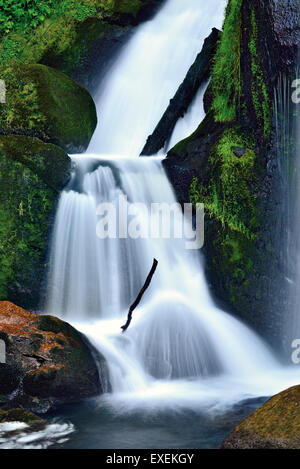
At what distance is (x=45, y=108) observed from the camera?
938cm

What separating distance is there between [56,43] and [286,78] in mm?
6712

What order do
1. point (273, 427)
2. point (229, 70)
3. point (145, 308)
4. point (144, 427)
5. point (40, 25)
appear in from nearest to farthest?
point (273, 427)
point (144, 427)
point (145, 308)
point (229, 70)
point (40, 25)

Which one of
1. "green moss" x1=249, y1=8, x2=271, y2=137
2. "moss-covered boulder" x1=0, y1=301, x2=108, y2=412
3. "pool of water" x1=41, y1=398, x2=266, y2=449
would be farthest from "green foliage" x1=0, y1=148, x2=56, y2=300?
"green moss" x1=249, y1=8, x2=271, y2=137

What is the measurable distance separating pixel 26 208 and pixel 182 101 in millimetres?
4472

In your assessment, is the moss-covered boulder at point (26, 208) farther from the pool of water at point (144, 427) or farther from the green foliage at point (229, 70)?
the green foliage at point (229, 70)

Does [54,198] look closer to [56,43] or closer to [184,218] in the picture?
[184,218]

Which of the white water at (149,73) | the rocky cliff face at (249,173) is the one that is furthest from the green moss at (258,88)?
the white water at (149,73)

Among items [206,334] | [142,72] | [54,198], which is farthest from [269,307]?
[142,72]

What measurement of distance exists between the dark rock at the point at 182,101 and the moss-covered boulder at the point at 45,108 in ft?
4.88

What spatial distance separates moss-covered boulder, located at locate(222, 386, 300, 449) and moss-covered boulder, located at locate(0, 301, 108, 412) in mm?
2324

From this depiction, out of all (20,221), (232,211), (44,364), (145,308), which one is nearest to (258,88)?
(232,211)

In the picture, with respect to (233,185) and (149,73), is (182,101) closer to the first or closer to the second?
(149,73)

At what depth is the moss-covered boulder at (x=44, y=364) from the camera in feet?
18.9

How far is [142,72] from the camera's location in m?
12.9
